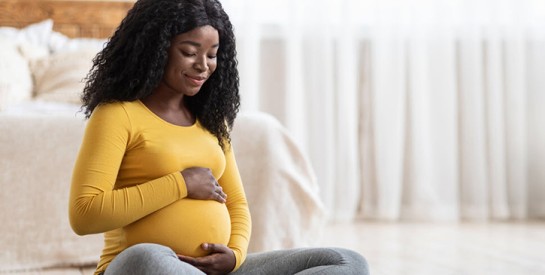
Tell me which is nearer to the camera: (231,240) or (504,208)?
(231,240)

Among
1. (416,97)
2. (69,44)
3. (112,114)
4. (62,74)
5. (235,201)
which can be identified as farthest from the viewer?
(416,97)

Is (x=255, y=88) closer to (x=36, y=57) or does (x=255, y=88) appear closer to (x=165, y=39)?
(x=36, y=57)

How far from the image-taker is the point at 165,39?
1.38m

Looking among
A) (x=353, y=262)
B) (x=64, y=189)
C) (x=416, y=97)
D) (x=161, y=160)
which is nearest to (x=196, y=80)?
(x=161, y=160)

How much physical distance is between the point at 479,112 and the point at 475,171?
0.29 metres

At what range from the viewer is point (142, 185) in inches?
52.6

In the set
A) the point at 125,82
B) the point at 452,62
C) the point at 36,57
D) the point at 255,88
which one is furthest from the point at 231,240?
the point at 452,62

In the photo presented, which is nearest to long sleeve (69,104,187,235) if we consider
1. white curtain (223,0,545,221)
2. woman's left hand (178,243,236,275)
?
woman's left hand (178,243,236,275)

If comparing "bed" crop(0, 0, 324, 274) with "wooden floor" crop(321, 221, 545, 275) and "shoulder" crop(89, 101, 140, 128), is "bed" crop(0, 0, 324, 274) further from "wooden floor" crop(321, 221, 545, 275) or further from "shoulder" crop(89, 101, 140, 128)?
"shoulder" crop(89, 101, 140, 128)

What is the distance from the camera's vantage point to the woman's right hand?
1.37 metres

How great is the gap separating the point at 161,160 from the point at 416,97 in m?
2.80

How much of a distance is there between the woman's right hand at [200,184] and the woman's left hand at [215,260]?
8 centimetres

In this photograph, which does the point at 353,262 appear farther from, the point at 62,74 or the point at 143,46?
the point at 62,74

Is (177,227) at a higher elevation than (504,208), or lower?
higher
